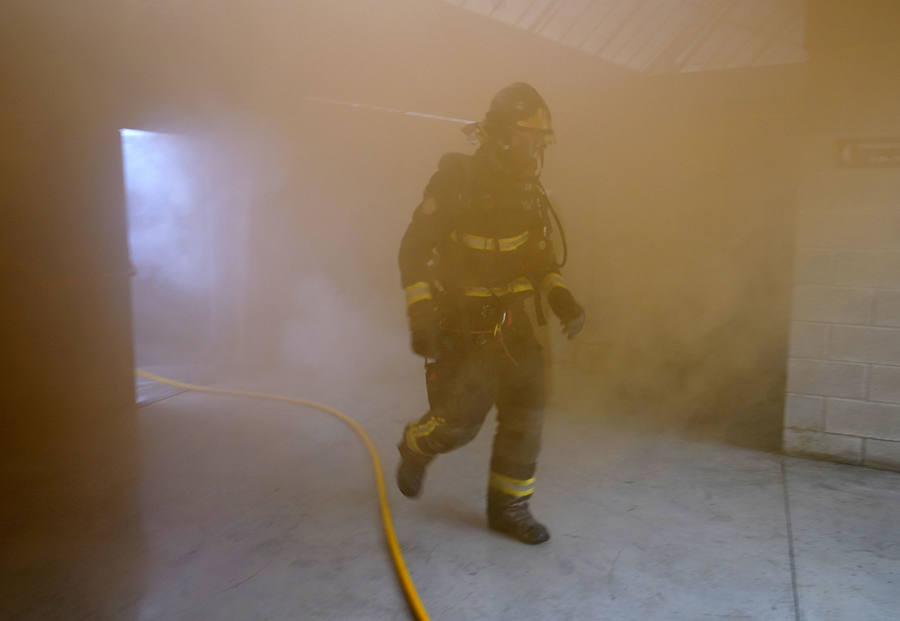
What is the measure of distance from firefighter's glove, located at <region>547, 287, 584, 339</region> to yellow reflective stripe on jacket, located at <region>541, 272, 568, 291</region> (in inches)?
0.5

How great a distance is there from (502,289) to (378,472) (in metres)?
0.75

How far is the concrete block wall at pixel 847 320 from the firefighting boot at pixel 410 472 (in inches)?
50.7

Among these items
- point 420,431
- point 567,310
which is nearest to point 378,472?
point 420,431

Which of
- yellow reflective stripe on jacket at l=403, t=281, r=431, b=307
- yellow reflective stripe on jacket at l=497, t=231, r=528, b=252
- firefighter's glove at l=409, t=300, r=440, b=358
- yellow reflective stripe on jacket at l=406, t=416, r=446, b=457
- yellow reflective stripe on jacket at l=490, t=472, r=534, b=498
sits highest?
yellow reflective stripe on jacket at l=497, t=231, r=528, b=252

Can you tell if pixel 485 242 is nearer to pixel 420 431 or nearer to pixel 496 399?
pixel 496 399

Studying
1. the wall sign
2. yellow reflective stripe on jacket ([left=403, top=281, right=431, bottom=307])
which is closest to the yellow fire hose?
yellow reflective stripe on jacket ([left=403, top=281, right=431, bottom=307])

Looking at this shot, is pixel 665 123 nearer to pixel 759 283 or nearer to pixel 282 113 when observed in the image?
pixel 759 283

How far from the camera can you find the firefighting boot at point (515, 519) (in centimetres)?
150

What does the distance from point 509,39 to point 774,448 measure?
166cm

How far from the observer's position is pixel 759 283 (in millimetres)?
2553

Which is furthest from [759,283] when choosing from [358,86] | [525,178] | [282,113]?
[282,113]

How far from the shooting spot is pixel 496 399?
1.55 meters

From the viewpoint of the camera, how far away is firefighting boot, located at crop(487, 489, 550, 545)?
1.50 meters

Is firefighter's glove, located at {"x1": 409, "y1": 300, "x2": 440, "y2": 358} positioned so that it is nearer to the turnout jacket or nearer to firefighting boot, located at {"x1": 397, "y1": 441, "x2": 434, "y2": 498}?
the turnout jacket
